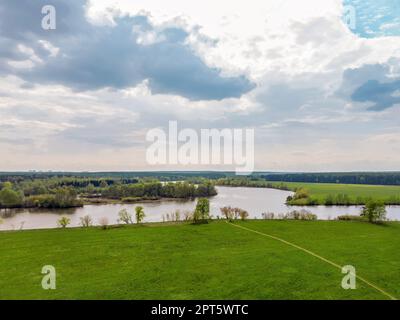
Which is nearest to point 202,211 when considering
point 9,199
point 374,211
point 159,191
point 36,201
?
point 374,211

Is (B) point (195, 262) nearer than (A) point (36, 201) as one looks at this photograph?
Yes

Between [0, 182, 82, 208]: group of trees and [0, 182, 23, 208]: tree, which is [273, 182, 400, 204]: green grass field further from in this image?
[0, 182, 23, 208]: tree

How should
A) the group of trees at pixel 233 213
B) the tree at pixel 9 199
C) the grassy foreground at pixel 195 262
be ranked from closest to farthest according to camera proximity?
the grassy foreground at pixel 195 262
the group of trees at pixel 233 213
the tree at pixel 9 199

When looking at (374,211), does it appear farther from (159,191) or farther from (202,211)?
(159,191)

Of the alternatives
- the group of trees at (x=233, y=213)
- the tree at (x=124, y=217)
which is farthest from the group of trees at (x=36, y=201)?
the group of trees at (x=233, y=213)

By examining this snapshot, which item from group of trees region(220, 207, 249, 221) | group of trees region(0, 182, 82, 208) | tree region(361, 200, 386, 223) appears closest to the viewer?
tree region(361, 200, 386, 223)

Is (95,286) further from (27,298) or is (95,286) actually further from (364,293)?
(364,293)

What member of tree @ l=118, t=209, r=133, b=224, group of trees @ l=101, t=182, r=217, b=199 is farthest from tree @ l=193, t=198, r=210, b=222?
group of trees @ l=101, t=182, r=217, b=199

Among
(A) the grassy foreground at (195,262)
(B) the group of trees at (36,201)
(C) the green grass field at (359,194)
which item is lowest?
(C) the green grass field at (359,194)

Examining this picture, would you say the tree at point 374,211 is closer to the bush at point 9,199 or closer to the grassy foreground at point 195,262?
the grassy foreground at point 195,262

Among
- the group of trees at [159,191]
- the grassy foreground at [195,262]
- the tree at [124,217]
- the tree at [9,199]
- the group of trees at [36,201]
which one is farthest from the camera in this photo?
the group of trees at [159,191]
